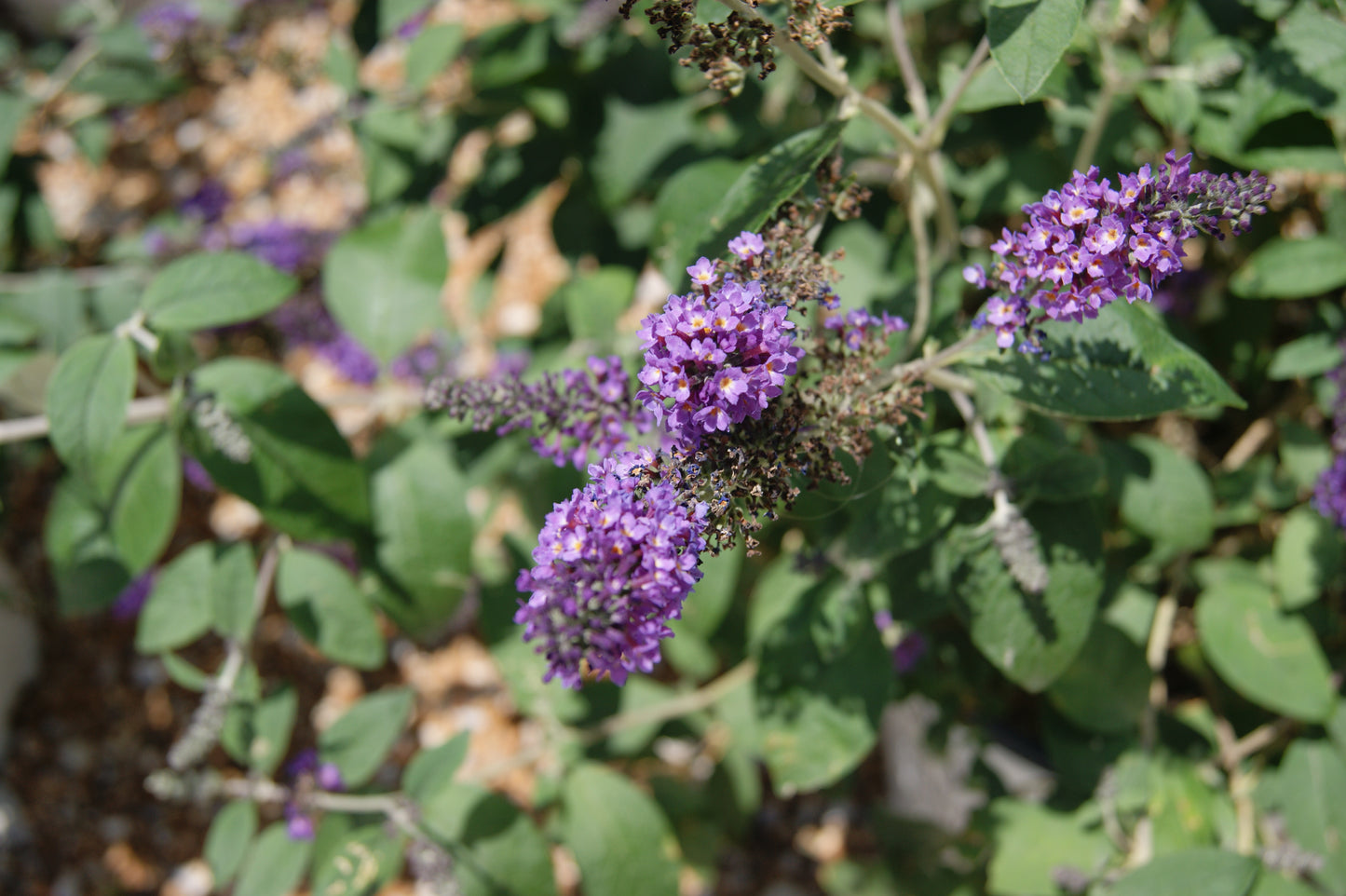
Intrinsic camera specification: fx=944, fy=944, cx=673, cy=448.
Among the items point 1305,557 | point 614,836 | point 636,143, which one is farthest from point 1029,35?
point 614,836

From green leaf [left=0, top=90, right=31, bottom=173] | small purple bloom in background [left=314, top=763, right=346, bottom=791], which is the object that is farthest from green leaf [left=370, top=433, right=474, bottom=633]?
green leaf [left=0, top=90, right=31, bottom=173]

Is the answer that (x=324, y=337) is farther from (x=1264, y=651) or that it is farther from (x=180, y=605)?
(x=1264, y=651)

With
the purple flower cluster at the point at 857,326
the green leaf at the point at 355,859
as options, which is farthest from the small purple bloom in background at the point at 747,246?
the green leaf at the point at 355,859

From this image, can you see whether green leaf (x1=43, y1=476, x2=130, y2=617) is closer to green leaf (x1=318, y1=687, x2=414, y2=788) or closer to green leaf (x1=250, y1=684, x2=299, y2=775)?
green leaf (x1=250, y1=684, x2=299, y2=775)

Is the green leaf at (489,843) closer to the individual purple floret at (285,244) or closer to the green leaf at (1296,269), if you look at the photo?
the individual purple floret at (285,244)

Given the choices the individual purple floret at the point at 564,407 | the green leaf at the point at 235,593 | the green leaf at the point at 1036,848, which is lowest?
the green leaf at the point at 1036,848

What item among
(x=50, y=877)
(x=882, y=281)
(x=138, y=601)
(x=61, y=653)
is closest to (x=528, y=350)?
(x=882, y=281)
